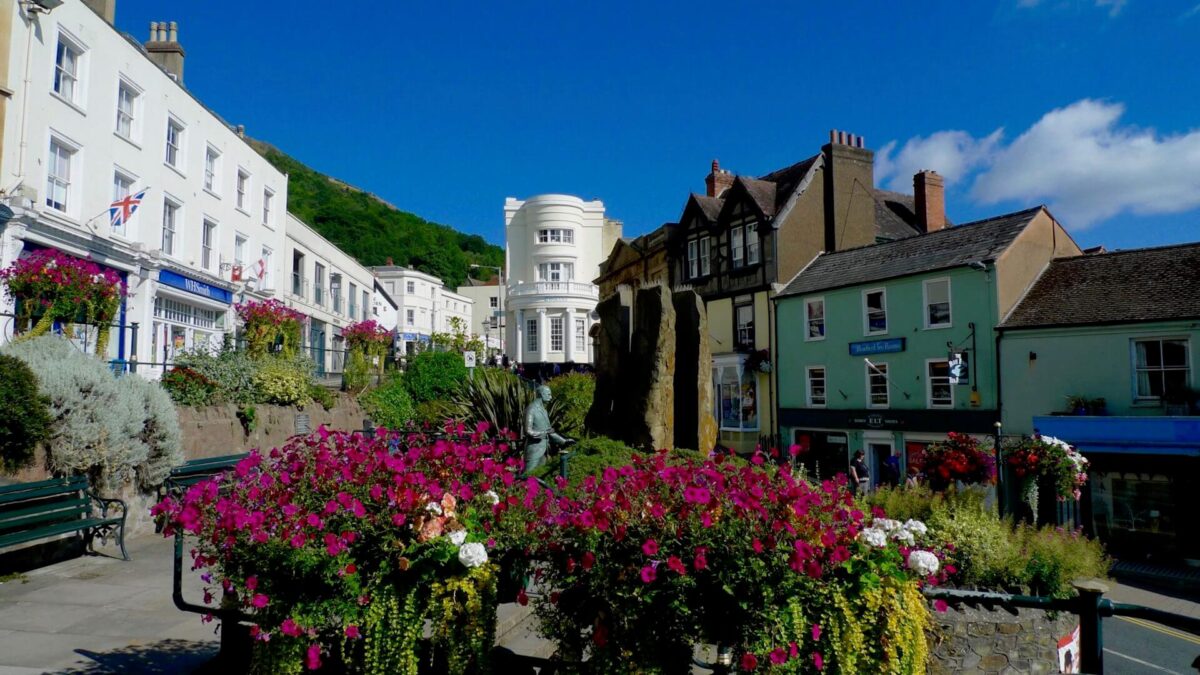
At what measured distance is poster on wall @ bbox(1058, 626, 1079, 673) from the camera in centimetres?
675

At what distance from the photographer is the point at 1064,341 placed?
19.2 meters

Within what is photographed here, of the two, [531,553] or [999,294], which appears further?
[999,294]

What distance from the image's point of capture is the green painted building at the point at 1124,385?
16.3 m

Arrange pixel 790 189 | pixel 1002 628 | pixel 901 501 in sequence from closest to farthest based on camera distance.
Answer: pixel 1002 628
pixel 901 501
pixel 790 189

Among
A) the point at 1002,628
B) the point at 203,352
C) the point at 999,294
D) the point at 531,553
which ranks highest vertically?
the point at 999,294

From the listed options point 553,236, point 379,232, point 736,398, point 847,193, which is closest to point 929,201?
point 847,193

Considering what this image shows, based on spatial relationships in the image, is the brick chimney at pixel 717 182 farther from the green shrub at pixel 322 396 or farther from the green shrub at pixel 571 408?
the green shrub at pixel 322 396

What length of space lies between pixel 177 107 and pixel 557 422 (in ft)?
54.6

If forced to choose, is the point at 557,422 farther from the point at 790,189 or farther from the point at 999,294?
the point at 790,189

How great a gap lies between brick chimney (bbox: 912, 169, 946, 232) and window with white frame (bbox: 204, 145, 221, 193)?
89.5 feet

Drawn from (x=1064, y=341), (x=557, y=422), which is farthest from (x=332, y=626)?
(x=1064, y=341)

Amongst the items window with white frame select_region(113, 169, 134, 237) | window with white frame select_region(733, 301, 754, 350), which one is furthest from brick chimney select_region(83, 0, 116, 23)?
window with white frame select_region(733, 301, 754, 350)

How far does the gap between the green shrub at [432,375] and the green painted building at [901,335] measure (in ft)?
37.6

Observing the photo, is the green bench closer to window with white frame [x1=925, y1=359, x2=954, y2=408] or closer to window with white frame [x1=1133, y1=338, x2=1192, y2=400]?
window with white frame [x1=925, y1=359, x2=954, y2=408]
